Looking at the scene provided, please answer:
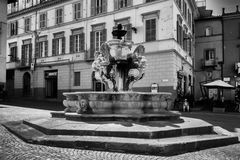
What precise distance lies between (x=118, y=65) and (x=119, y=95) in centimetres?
272

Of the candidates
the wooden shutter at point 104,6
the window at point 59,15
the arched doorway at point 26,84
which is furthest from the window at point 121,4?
the arched doorway at point 26,84

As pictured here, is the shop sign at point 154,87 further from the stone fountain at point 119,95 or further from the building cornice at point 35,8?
the building cornice at point 35,8

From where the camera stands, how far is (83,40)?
994 inches

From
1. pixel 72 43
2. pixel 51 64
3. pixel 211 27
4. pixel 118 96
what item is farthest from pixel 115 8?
pixel 118 96

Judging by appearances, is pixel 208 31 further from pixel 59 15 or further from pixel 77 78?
pixel 59 15

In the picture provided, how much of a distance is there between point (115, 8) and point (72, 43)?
6.05 m

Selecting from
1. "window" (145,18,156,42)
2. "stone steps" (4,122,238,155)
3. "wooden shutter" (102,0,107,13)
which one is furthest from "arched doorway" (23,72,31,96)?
"stone steps" (4,122,238,155)

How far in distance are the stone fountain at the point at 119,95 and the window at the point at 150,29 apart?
11224 millimetres

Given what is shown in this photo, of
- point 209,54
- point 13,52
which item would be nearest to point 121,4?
point 209,54

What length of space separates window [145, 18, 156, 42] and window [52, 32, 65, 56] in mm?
10089

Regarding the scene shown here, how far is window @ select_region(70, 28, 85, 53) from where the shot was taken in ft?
83.3

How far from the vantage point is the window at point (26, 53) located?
29766mm

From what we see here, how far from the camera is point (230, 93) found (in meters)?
27.6

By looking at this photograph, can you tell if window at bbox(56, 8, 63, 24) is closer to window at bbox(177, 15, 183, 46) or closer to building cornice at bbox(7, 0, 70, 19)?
building cornice at bbox(7, 0, 70, 19)
